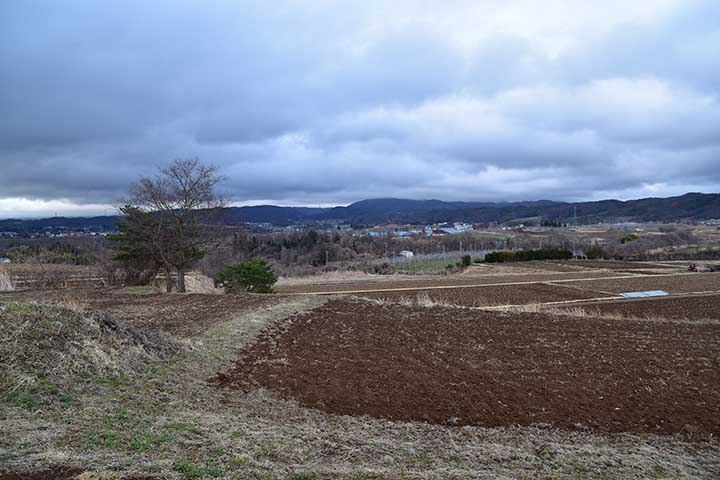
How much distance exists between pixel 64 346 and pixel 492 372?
26.5ft

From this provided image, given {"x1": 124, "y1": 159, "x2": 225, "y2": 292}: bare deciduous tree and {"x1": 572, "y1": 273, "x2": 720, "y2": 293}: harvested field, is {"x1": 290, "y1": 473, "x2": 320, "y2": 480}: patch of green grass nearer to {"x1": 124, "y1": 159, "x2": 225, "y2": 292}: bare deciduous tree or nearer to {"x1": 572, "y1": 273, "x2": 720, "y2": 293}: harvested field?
{"x1": 124, "y1": 159, "x2": 225, "y2": 292}: bare deciduous tree

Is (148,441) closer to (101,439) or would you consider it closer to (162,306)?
(101,439)

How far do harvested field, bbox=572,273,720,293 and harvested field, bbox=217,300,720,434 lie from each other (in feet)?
70.5

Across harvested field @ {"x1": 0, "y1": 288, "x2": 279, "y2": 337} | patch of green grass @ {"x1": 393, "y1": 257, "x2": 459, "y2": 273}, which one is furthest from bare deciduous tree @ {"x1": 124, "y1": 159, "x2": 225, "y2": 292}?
patch of green grass @ {"x1": 393, "y1": 257, "x2": 459, "y2": 273}

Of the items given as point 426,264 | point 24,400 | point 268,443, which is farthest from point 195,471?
point 426,264

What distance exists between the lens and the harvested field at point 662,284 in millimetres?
34031

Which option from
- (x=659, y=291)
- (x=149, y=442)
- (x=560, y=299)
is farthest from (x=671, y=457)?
(x=659, y=291)

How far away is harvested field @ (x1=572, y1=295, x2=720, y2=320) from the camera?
22.4m

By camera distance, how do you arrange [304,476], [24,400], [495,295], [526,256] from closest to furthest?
[304,476], [24,400], [495,295], [526,256]

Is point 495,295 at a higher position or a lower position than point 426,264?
higher

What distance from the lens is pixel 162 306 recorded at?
15.6m

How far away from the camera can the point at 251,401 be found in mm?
7684

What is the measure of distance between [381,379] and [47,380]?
5.53m

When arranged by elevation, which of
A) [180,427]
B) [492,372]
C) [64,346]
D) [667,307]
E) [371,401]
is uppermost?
[64,346]
